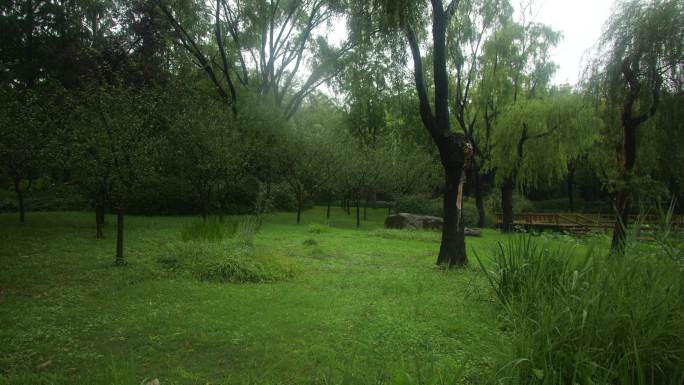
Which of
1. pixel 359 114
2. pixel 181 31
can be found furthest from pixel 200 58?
pixel 359 114

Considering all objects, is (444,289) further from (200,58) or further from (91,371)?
(200,58)

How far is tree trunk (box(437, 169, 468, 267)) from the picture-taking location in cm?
955

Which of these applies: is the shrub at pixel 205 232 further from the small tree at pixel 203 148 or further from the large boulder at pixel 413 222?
the large boulder at pixel 413 222

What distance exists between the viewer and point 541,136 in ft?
67.6

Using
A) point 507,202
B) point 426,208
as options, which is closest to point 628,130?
point 507,202

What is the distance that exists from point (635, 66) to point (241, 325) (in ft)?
40.2

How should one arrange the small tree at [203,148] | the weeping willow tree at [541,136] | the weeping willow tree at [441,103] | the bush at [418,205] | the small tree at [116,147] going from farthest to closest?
the bush at [418,205], the weeping willow tree at [541,136], the small tree at [203,148], the weeping willow tree at [441,103], the small tree at [116,147]

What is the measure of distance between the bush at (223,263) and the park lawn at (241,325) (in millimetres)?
284

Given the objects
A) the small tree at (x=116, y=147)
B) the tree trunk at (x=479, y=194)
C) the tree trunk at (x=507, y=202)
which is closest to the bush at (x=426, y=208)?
the tree trunk at (x=479, y=194)

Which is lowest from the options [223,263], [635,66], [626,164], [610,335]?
[223,263]

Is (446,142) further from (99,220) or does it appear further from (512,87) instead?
(512,87)

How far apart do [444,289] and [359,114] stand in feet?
107

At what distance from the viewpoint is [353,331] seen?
501 cm

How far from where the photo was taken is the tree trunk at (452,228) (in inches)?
376
